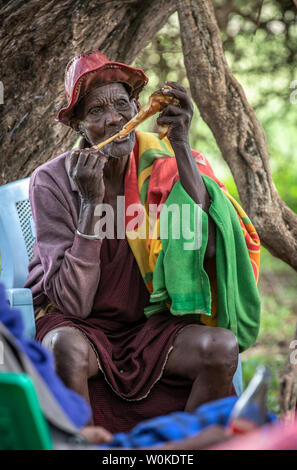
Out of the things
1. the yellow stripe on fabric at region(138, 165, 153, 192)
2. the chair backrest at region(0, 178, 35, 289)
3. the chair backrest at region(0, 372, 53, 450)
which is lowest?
the chair backrest at region(0, 372, 53, 450)

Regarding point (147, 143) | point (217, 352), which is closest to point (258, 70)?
point (147, 143)

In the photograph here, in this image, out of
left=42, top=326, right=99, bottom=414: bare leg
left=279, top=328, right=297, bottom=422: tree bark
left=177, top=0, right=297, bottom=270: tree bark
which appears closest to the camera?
left=42, top=326, right=99, bottom=414: bare leg

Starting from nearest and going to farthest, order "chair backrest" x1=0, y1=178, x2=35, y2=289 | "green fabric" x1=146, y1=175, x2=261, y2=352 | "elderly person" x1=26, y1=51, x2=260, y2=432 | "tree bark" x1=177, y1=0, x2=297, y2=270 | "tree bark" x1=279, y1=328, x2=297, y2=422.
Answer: "elderly person" x1=26, y1=51, x2=260, y2=432, "green fabric" x1=146, y1=175, x2=261, y2=352, "tree bark" x1=279, y1=328, x2=297, y2=422, "chair backrest" x1=0, y1=178, x2=35, y2=289, "tree bark" x1=177, y1=0, x2=297, y2=270

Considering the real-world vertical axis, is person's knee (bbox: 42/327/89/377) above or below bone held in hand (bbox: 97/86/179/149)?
below

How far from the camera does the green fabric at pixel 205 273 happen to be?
2826 mm

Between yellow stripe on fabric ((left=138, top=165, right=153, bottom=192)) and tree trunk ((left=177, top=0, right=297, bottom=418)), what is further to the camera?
tree trunk ((left=177, top=0, right=297, bottom=418))

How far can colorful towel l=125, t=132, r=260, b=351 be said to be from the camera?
2834 millimetres

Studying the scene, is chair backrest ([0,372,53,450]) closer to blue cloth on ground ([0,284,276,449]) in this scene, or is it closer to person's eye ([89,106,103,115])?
blue cloth on ground ([0,284,276,449])

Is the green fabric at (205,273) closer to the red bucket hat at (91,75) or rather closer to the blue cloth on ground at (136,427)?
the red bucket hat at (91,75)

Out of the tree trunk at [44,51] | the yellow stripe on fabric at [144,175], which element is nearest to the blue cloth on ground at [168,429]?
the yellow stripe on fabric at [144,175]

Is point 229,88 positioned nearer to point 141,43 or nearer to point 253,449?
point 141,43

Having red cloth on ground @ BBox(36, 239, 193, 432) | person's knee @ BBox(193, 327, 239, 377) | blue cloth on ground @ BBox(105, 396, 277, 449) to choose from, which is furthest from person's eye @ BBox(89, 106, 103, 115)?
blue cloth on ground @ BBox(105, 396, 277, 449)

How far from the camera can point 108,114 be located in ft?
10.0

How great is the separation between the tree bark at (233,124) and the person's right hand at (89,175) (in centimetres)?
142
